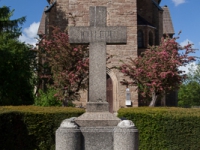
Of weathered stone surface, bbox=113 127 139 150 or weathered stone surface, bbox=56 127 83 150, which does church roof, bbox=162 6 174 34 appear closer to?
weathered stone surface, bbox=113 127 139 150

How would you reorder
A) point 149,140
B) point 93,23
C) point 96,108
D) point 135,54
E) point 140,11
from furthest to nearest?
point 140,11
point 135,54
point 149,140
point 93,23
point 96,108

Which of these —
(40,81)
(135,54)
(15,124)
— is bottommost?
(15,124)

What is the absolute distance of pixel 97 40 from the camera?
23.2 feet

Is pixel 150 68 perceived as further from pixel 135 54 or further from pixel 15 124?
pixel 15 124

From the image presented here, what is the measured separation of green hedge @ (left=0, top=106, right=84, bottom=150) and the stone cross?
119 inches

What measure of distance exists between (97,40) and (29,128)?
3859 millimetres

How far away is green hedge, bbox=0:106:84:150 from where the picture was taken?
29.3 feet

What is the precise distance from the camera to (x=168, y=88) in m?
15.4

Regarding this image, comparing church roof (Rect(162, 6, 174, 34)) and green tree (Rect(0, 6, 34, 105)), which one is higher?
church roof (Rect(162, 6, 174, 34))

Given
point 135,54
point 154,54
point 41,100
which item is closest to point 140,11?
point 135,54

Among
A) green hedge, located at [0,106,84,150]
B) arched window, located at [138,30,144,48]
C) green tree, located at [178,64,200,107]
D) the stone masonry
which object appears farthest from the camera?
green tree, located at [178,64,200,107]

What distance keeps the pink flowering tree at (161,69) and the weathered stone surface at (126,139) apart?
9.09 m

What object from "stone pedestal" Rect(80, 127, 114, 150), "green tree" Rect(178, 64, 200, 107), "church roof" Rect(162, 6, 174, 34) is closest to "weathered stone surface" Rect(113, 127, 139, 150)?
"stone pedestal" Rect(80, 127, 114, 150)

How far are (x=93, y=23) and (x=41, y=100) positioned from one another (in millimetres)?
9406
